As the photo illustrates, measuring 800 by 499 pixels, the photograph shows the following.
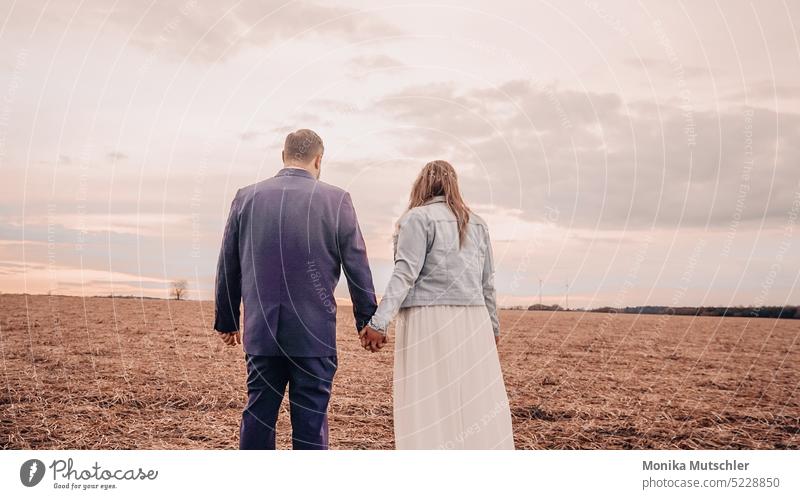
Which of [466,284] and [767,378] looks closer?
[466,284]

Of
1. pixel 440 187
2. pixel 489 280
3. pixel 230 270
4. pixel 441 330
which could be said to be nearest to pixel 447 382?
pixel 441 330

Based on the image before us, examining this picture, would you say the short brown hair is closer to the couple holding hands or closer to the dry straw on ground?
the couple holding hands

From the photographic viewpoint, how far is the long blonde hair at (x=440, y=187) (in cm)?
447

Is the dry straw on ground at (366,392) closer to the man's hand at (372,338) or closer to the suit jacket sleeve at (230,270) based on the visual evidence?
the suit jacket sleeve at (230,270)

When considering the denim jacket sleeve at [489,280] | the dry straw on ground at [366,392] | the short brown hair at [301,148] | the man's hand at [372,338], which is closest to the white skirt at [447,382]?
the man's hand at [372,338]

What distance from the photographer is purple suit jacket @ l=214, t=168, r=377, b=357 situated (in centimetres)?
429

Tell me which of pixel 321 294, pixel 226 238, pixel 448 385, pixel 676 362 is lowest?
pixel 676 362

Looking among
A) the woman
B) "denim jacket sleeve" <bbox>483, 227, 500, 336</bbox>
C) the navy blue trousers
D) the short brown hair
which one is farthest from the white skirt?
the short brown hair

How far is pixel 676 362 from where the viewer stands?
1538cm
